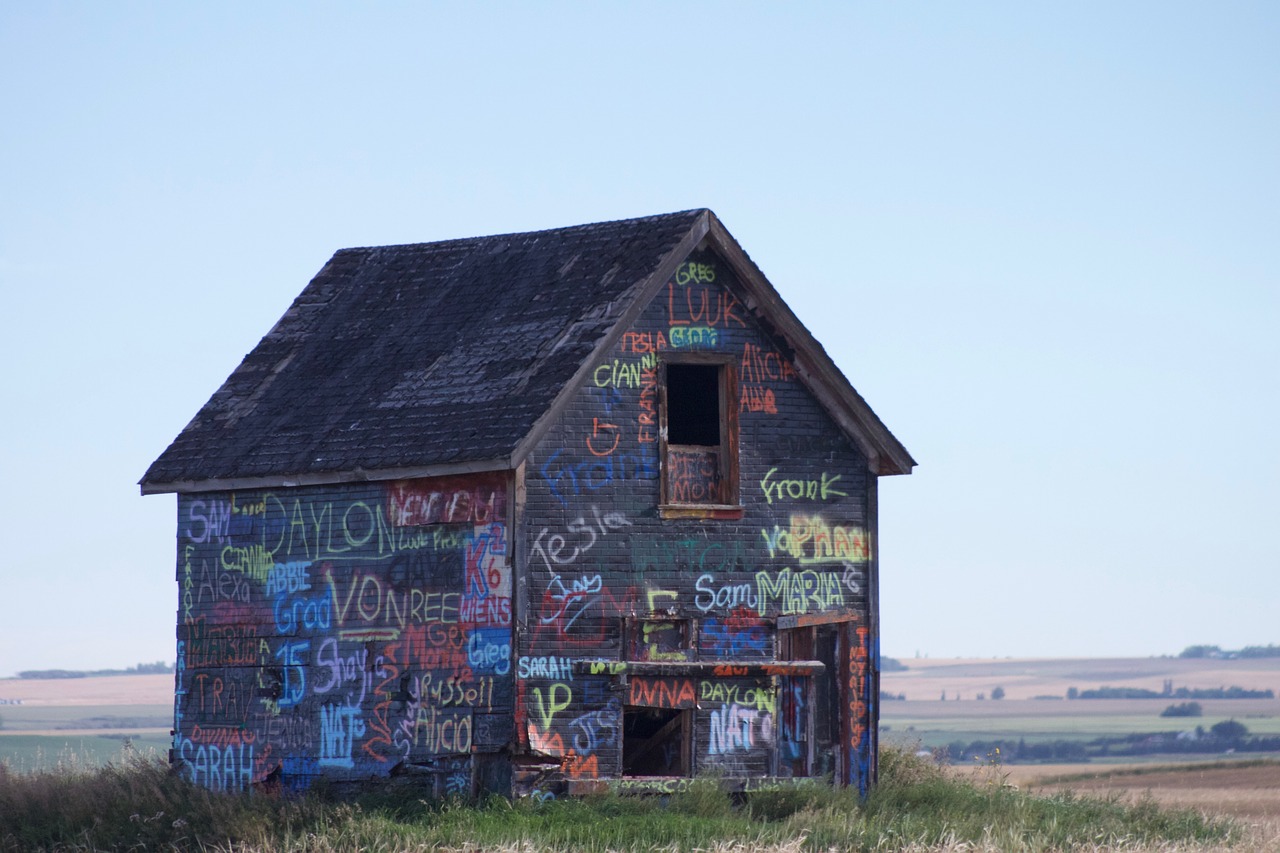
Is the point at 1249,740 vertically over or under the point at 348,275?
under

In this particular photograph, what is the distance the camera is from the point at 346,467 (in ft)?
82.4

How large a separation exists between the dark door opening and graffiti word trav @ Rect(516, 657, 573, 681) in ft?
2.96

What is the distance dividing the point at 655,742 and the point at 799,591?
2450 millimetres

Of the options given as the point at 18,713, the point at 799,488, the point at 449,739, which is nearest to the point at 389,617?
the point at 449,739

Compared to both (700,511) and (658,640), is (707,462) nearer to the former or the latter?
(700,511)

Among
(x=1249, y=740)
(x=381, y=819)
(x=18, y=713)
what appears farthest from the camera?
(x=18, y=713)

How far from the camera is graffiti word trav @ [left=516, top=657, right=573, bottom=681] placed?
78.0 feet

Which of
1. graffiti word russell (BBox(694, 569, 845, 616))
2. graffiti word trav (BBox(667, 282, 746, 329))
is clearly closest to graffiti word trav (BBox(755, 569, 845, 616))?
graffiti word russell (BBox(694, 569, 845, 616))

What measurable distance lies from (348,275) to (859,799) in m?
10.0

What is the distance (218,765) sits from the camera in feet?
86.8

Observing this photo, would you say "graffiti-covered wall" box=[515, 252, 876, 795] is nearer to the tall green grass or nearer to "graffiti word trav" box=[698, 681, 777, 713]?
"graffiti word trav" box=[698, 681, 777, 713]

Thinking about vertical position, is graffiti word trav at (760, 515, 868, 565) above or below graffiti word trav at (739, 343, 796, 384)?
below

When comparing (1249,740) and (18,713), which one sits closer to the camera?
(1249,740)

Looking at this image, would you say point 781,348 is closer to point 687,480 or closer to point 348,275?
point 687,480
